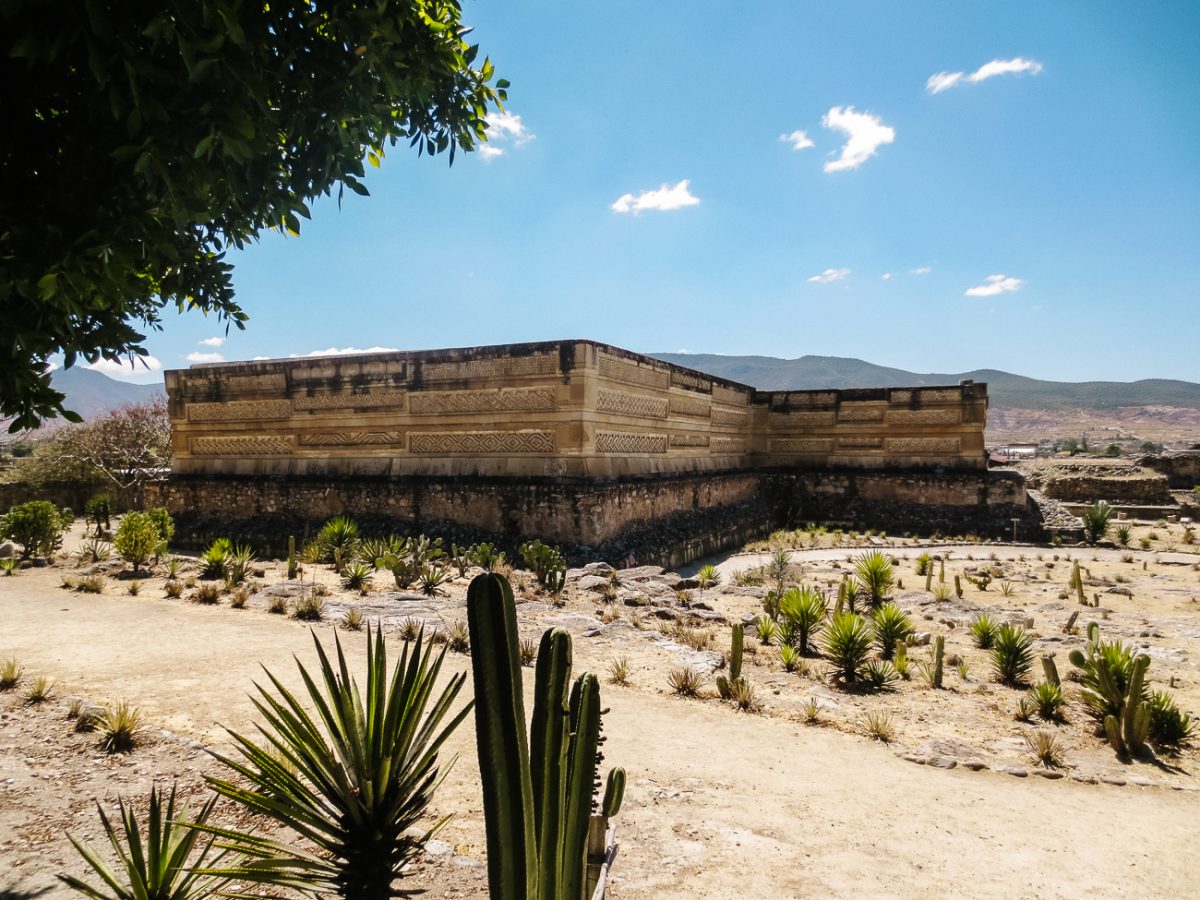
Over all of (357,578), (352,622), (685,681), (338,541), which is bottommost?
(685,681)

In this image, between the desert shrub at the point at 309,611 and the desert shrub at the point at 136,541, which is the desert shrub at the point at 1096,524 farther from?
the desert shrub at the point at 136,541

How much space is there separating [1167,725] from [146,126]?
24.7 ft

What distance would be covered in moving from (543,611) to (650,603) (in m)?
1.54

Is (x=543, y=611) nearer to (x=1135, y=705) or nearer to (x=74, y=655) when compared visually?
(x=74, y=655)

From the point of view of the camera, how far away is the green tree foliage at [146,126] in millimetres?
2611

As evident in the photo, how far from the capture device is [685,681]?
6.20m

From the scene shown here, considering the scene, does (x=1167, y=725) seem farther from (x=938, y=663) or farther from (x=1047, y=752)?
(x=938, y=663)

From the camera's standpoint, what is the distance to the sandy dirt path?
3.32 meters

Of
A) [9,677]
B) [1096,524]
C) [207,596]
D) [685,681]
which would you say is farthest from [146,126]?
[1096,524]

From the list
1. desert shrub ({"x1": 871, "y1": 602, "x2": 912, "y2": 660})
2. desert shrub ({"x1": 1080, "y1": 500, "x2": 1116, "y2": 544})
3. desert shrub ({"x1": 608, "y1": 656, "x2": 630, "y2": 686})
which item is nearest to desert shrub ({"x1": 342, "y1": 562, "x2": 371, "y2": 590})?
desert shrub ({"x1": 608, "y1": 656, "x2": 630, "y2": 686})

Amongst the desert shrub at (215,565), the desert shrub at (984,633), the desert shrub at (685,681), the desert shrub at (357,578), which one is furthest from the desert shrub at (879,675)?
the desert shrub at (215,565)

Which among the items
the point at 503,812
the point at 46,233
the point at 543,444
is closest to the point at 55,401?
the point at 46,233

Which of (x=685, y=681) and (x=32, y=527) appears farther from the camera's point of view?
(x=32, y=527)

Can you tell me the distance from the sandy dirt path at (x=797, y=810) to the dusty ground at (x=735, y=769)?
0.05 feet
